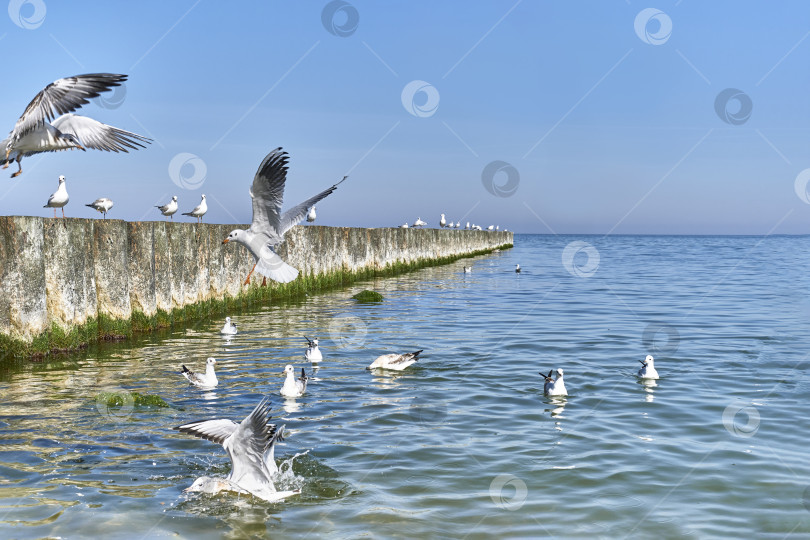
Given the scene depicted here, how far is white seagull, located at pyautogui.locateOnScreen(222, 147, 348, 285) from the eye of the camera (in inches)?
362

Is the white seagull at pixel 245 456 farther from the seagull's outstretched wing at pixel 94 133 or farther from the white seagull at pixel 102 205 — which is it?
the white seagull at pixel 102 205

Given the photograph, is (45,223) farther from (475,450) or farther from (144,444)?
(475,450)

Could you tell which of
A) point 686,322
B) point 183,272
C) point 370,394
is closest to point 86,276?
point 183,272

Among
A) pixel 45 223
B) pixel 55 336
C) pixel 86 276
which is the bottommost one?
pixel 55 336

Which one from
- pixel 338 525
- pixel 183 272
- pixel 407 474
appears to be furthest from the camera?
pixel 183 272

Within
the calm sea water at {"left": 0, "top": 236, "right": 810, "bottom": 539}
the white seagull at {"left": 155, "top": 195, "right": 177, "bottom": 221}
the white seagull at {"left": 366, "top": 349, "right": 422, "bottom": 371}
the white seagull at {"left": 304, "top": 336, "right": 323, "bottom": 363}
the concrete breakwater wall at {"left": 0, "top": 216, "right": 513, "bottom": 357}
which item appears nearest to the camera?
the calm sea water at {"left": 0, "top": 236, "right": 810, "bottom": 539}

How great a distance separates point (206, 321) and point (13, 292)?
6.03m

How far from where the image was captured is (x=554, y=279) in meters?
33.0

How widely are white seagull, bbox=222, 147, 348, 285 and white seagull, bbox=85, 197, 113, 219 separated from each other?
1198cm

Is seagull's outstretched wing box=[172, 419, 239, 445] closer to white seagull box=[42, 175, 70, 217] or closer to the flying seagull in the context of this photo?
the flying seagull

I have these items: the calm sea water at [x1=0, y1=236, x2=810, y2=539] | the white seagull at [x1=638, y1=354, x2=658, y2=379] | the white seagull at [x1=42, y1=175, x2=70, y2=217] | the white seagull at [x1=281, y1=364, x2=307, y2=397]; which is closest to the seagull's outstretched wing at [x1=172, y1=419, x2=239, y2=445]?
the calm sea water at [x1=0, y1=236, x2=810, y2=539]

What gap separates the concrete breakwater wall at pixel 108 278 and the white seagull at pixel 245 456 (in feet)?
22.2

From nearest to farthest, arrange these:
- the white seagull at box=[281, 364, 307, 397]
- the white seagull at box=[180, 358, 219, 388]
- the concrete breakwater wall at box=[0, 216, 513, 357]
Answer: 1. the white seagull at box=[281, 364, 307, 397]
2. the white seagull at box=[180, 358, 219, 388]
3. the concrete breakwater wall at box=[0, 216, 513, 357]

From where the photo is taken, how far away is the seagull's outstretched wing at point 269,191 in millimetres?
9086
